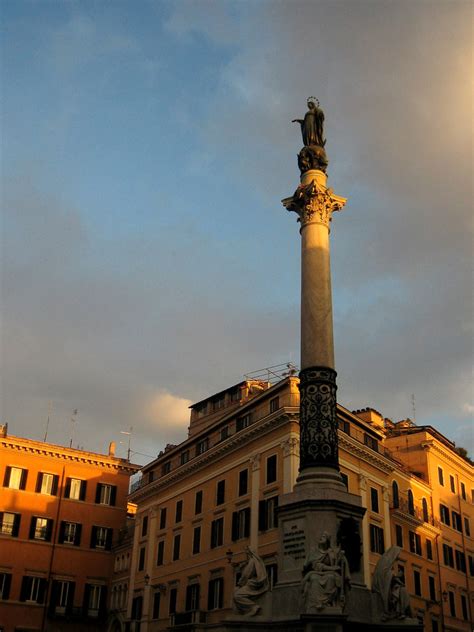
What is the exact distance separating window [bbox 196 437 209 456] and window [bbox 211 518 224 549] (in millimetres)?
5945

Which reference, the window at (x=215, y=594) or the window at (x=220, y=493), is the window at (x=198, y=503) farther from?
the window at (x=215, y=594)

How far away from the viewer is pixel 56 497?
63.7m

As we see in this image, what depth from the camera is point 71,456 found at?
65.6 m

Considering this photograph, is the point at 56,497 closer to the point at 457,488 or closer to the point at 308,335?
the point at 457,488

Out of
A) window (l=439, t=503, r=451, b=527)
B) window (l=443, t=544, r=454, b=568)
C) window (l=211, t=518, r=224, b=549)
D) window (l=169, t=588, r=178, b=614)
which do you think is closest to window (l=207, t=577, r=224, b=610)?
window (l=211, t=518, r=224, b=549)

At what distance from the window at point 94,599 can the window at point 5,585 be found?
22.7 ft

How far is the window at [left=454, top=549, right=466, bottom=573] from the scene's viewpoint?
2505 inches

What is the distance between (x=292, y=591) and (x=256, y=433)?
91.0ft

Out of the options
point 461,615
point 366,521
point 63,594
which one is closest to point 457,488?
point 461,615

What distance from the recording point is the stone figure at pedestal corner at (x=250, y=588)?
20978 millimetres

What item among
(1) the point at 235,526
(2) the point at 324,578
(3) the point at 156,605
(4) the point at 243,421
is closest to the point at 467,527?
(4) the point at 243,421

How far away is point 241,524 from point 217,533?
331cm

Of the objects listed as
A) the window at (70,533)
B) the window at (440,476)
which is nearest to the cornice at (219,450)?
the window at (70,533)

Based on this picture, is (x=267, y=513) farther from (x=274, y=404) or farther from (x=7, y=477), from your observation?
(x=7, y=477)
